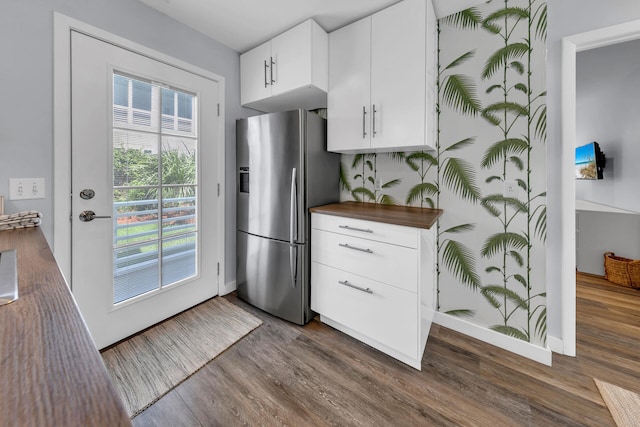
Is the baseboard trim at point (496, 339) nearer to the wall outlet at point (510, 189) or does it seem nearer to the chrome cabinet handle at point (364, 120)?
the wall outlet at point (510, 189)

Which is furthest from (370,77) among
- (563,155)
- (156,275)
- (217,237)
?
(156,275)

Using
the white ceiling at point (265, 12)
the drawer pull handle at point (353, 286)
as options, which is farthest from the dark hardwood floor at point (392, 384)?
the white ceiling at point (265, 12)

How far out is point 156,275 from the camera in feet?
6.40

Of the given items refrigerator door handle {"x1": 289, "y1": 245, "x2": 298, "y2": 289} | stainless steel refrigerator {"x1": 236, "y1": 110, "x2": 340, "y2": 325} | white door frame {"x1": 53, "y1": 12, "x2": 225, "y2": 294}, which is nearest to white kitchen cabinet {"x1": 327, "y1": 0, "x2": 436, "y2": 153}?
stainless steel refrigerator {"x1": 236, "y1": 110, "x2": 340, "y2": 325}

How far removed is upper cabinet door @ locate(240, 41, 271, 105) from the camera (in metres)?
2.21

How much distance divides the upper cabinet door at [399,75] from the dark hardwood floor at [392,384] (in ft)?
4.68

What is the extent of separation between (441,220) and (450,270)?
1.25ft

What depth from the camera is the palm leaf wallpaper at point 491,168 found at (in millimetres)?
1668

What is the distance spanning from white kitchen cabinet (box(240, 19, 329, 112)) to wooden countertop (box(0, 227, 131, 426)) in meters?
1.89

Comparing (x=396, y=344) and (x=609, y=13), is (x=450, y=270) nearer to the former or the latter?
(x=396, y=344)

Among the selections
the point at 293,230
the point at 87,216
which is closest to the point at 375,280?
the point at 293,230

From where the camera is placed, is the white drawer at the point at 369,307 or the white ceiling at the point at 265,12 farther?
the white ceiling at the point at 265,12

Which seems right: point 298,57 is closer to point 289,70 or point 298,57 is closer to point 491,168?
point 289,70

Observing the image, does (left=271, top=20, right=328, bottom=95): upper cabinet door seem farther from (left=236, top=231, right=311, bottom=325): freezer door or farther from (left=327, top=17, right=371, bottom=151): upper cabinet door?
(left=236, top=231, right=311, bottom=325): freezer door
